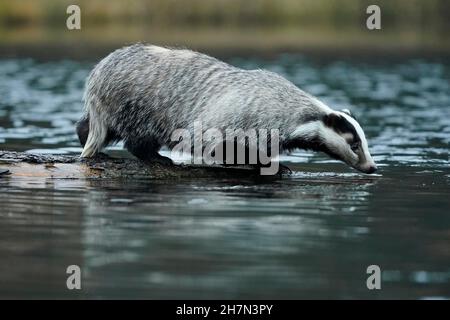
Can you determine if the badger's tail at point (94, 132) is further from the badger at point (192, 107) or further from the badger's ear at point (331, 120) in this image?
the badger's ear at point (331, 120)

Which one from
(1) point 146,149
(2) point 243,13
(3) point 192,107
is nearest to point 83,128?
(1) point 146,149

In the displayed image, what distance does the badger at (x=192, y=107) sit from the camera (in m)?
12.3

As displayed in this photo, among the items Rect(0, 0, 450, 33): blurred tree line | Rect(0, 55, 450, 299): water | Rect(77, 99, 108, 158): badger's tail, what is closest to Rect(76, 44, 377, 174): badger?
Rect(77, 99, 108, 158): badger's tail

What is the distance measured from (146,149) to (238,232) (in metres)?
3.38

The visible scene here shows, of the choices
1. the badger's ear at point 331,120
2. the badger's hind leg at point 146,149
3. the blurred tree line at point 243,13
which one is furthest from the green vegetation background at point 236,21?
the badger's ear at point 331,120

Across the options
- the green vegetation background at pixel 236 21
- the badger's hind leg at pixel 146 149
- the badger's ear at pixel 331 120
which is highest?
the green vegetation background at pixel 236 21

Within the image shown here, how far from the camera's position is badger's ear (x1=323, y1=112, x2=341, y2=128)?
12.1m

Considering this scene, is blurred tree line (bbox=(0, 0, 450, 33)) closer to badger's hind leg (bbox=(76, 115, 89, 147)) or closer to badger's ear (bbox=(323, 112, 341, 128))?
badger's hind leg (bbox=(76, 115, 89, 147))

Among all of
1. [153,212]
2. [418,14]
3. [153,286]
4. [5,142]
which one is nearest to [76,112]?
[5,142]

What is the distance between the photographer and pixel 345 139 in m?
12.2

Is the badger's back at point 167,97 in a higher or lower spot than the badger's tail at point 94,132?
higher

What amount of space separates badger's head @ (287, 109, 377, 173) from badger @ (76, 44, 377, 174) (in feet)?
0.04

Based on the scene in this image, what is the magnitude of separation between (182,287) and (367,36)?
139ft
